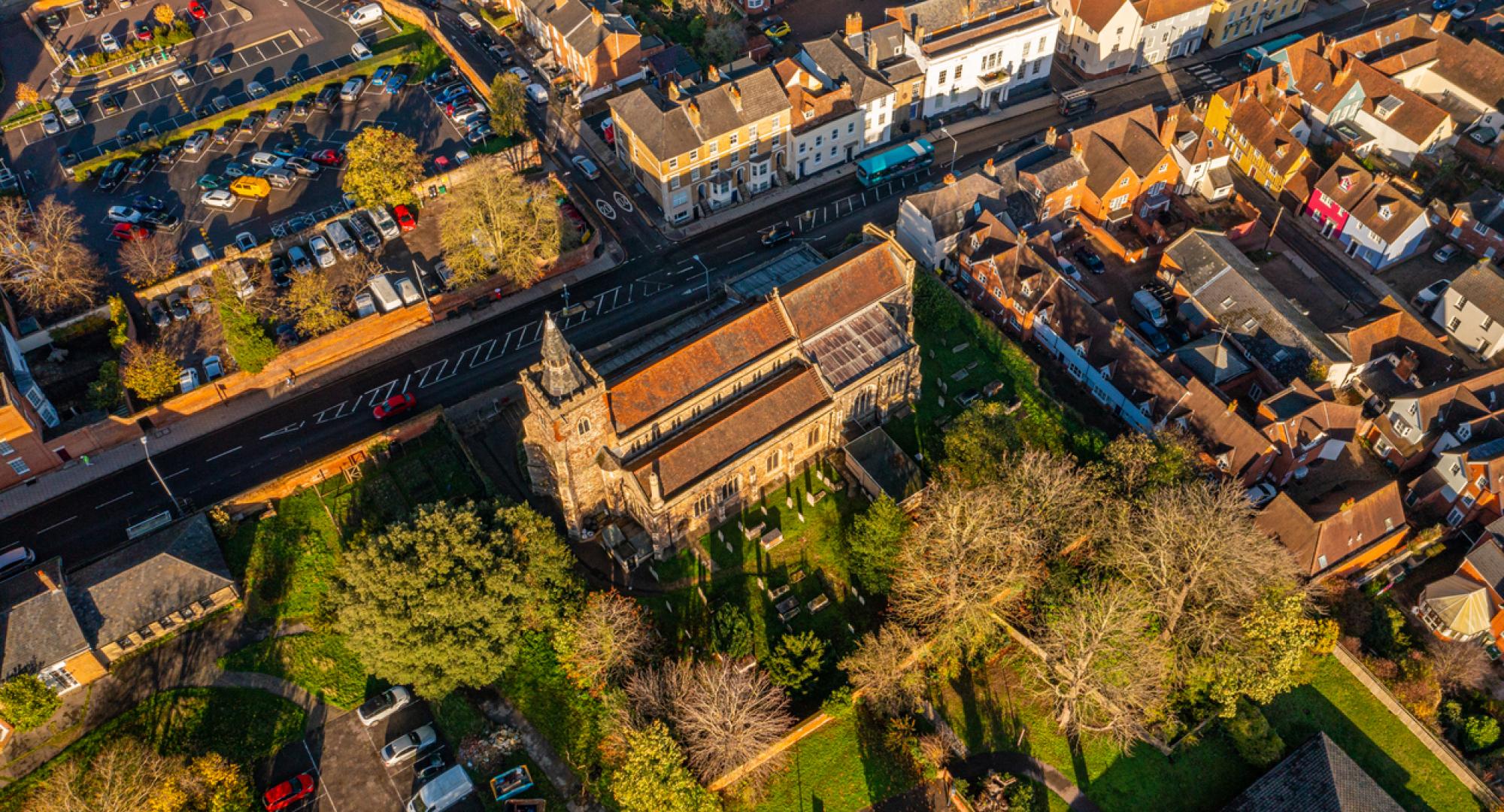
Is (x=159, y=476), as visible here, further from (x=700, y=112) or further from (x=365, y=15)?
(x=365, y=15)

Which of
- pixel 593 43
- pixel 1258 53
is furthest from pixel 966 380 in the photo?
pixel 1258 53

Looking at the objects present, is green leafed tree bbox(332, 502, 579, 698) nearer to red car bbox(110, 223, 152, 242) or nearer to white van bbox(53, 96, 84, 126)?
red car bbox(110, 223, 152, 242)

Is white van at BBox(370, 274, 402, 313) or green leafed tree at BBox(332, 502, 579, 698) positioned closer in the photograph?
green leafed tree at BBox(332, 502, 579, 698)

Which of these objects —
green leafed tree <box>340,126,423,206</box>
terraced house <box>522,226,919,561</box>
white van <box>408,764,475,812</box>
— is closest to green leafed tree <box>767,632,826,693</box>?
terraced house <box>522,226,919,561</box>

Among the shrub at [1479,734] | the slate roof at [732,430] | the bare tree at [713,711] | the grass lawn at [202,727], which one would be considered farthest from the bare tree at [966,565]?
the grass lawn at [202,727]

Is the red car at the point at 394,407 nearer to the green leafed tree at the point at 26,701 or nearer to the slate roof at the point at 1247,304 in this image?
the green leafed tree at the point at 26,701

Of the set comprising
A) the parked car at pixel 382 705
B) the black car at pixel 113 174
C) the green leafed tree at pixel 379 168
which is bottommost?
the parked car at pixel 382 705

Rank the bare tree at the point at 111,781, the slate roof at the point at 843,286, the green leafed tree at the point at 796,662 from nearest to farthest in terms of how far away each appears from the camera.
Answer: the bare tree at the point at 111,781 < the green leafed tree at the point at 796,662 < the slate roof at the point at 843,286
